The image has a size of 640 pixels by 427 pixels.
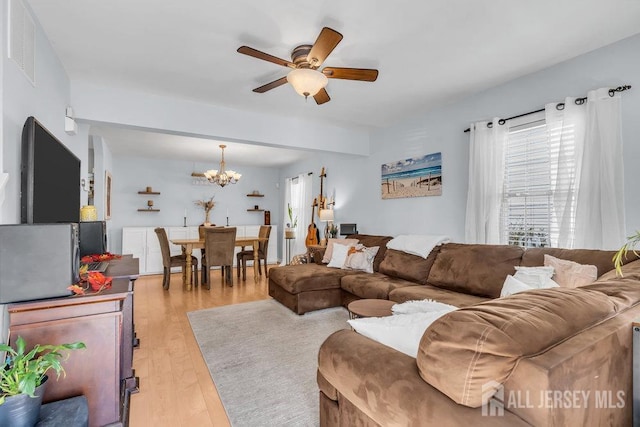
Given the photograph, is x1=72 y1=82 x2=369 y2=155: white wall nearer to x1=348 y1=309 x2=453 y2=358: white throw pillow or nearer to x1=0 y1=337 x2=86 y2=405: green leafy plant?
x1=0 y1=337 x2=86 y2=405: green leafy plant

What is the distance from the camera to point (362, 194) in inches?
195

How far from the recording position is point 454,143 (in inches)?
140

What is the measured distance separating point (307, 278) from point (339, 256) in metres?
0.70

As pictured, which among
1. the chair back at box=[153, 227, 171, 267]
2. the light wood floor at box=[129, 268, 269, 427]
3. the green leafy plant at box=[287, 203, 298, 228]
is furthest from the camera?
the green leafy plant at box=[287, 203, 298, 228]

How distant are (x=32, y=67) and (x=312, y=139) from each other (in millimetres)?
2979

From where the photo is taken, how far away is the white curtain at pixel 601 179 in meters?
2.26

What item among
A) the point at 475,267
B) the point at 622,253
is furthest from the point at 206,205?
the point at 622,253

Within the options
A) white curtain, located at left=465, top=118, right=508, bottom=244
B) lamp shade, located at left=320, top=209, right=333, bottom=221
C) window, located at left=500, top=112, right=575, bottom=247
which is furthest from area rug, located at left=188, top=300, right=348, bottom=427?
window, located at left=500, top=112, right=575, bottom=247

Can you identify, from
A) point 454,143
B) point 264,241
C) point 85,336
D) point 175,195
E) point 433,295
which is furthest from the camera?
point 175,195

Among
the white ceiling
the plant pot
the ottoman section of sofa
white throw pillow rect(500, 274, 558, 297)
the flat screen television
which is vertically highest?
the white ceiling

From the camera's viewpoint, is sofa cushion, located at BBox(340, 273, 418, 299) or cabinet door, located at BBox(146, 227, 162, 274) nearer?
sofa cushion, located at BBox(340, 273, 418, 299)

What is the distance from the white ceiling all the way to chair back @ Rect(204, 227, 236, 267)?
2230 mm

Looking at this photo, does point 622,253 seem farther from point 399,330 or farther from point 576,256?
point 399,330

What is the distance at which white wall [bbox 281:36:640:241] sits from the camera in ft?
7.41
